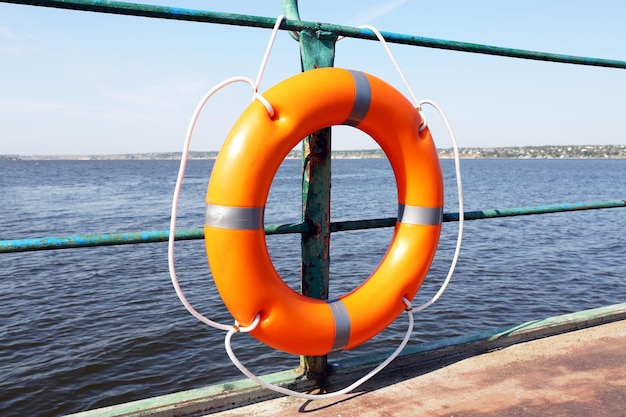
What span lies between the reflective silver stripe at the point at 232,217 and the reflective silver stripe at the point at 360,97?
0.45m

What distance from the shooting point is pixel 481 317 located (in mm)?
7812

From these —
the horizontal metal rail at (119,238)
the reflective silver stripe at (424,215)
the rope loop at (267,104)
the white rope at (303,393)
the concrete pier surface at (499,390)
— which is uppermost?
the rope loop at (267,104)

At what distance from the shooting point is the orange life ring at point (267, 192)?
1513 millimetres

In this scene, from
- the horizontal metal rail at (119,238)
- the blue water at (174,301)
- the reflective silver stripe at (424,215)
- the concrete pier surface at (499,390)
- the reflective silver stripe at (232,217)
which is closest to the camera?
the horizontal metal rail at (119,238)

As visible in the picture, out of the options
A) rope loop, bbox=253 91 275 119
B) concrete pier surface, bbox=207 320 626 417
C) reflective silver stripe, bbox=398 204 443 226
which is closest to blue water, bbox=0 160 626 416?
concrete pier surface, bbox=207 320 626 417

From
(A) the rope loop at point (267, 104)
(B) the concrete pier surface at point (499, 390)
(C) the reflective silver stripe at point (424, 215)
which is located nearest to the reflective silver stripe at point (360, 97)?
(A) the rope loop at point (267, 104)

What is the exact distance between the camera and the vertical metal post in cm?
168

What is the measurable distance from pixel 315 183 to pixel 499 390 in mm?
913

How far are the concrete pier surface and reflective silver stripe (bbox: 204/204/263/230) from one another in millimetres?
602

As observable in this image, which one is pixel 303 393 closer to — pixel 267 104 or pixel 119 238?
pixel 119 238

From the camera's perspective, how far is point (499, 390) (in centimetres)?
173

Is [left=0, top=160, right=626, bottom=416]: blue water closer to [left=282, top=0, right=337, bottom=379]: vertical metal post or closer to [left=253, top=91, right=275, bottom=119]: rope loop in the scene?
[left=282, top=0, right=337, bottom=379]: vertical metal post

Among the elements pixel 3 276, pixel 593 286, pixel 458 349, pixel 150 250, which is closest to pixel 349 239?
pixel 150 250

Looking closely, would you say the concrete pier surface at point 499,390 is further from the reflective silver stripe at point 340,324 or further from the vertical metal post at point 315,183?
the vertical metal post at point 315,183
